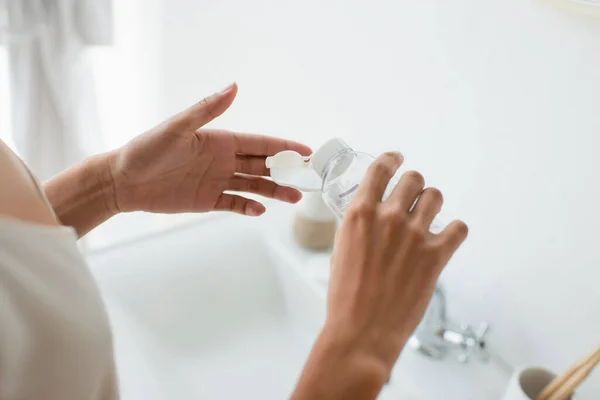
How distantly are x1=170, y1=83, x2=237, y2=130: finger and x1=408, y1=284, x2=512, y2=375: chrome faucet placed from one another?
35cm

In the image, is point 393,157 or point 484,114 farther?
point 484,114

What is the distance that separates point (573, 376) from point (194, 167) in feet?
1.48

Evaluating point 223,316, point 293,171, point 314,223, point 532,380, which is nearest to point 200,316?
point 223,316

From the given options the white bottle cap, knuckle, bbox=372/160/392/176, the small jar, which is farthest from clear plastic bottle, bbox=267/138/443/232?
the small jar

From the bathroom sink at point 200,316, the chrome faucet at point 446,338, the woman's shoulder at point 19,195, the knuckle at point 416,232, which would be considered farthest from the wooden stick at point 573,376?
the woman's shoulder at point 19,195

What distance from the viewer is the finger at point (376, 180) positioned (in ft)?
1.45

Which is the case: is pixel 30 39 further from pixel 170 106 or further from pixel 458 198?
pixel 458 198

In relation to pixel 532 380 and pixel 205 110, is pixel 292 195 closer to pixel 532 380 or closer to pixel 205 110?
pixel 205 110

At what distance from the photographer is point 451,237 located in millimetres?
430

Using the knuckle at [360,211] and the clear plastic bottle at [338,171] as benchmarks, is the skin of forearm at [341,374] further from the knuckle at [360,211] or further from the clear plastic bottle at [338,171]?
the clear plastic bottle at [338,171]

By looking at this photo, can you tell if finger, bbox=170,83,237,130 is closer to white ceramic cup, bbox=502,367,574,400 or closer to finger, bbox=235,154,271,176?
finger, bbox=235,154,271,176

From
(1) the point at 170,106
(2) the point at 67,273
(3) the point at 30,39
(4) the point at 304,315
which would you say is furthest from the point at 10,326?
(1) the point at 170,106

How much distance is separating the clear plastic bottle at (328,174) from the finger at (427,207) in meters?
0.13

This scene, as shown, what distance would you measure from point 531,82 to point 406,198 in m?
0.26
